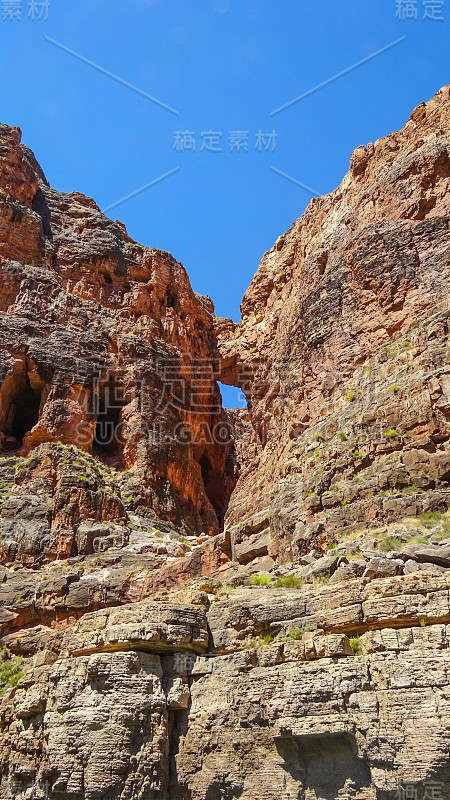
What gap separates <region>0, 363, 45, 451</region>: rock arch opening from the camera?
124ft

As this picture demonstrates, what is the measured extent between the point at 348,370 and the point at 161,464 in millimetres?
16236

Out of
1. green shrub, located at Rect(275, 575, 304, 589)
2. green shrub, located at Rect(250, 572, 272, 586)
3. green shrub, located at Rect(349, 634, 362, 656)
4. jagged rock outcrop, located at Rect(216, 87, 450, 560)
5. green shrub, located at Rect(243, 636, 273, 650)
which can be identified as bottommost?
green shrub, located at Rect(349, 634, 362, 656)

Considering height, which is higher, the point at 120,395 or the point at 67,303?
the point at 67,303

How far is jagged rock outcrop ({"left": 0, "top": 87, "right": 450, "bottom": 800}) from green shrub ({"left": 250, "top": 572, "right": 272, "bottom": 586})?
44 cm

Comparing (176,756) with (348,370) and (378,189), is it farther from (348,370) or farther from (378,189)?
(378,189)

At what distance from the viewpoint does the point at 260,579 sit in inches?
703

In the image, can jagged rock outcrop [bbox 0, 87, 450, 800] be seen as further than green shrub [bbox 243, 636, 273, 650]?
No

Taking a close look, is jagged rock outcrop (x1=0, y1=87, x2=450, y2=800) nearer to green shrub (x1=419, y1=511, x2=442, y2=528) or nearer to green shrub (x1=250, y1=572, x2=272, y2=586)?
green shrub (x1=419, y1=511, x2=442, y2=528)

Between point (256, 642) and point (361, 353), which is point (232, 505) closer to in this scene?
point (361, 353)

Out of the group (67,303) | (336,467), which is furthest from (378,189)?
(67,303)

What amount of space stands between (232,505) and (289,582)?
13.4 metres

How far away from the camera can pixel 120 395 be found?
40.3m

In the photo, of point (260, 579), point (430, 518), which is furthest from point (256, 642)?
point (430, 518)

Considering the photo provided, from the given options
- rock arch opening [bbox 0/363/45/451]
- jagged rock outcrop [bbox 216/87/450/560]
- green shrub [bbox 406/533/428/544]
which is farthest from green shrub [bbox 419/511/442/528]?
rock arch opening [bbox 0/363/45/451]
